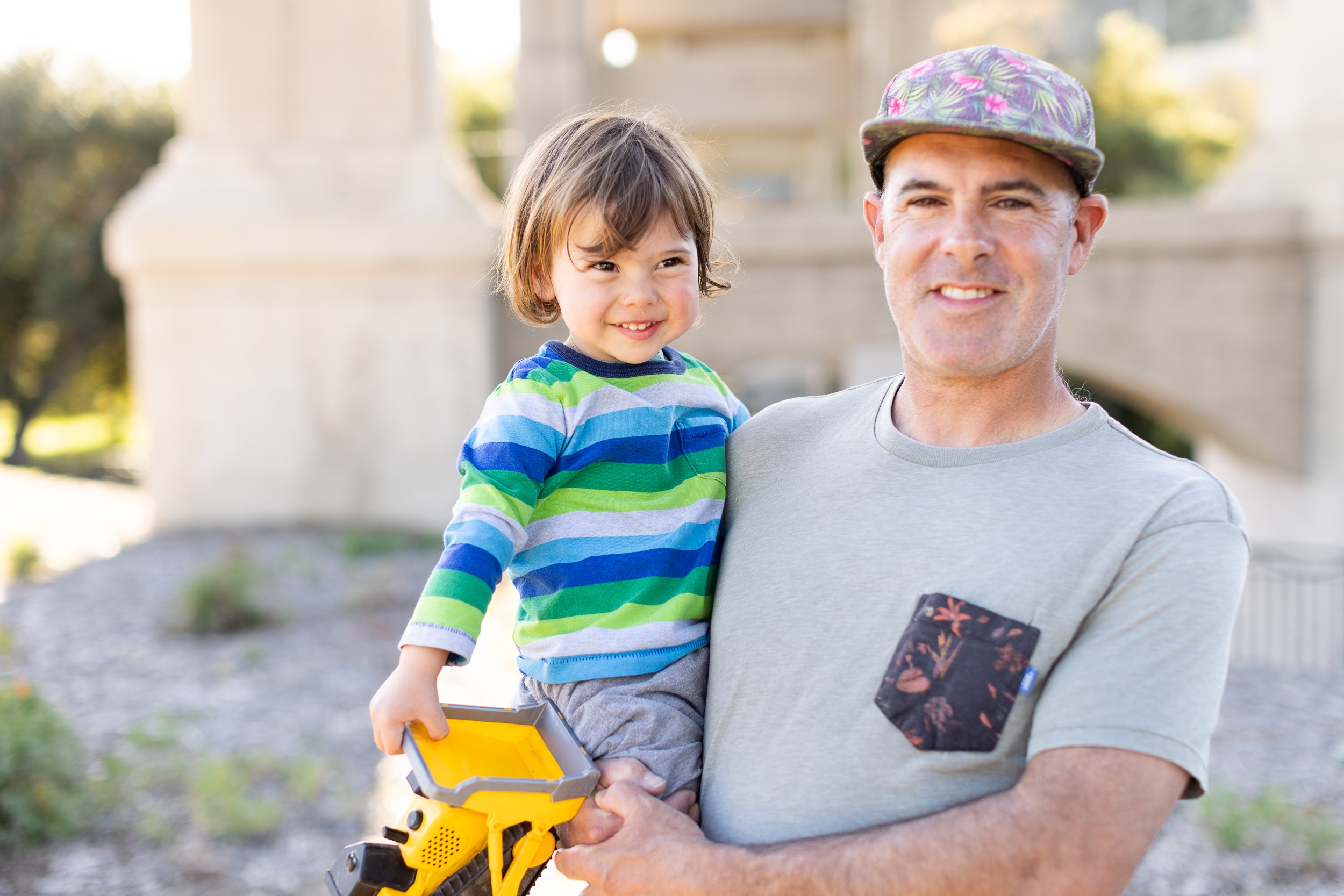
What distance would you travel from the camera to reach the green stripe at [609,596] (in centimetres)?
213

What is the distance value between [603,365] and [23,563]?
9.93 metres

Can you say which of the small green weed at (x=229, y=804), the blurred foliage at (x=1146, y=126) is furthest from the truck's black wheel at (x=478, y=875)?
the blurred foliage at (x=1146, y=126)

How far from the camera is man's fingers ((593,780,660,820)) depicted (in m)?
1.95

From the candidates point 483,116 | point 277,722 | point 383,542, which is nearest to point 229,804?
point 277,722

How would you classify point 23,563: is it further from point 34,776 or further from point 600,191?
point 600,191

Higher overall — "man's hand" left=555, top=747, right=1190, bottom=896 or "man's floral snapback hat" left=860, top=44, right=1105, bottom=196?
"man's floral snapback hat" left=860, top=44, right=1105, bottom=196

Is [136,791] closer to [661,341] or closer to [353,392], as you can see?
[661,341]

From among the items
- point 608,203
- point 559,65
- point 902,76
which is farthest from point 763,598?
point 559,65

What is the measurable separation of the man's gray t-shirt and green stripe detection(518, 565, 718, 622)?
9 cm

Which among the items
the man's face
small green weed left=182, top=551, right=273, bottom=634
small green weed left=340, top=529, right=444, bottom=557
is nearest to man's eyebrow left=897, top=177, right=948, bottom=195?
the man's face

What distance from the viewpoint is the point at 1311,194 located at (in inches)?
474

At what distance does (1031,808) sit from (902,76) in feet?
3.86

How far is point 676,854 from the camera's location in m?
1.88

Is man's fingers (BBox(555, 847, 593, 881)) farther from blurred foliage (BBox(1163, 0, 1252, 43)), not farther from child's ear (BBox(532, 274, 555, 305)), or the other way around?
blurred foliage (BBox(1163, 0, 1252, 43))
